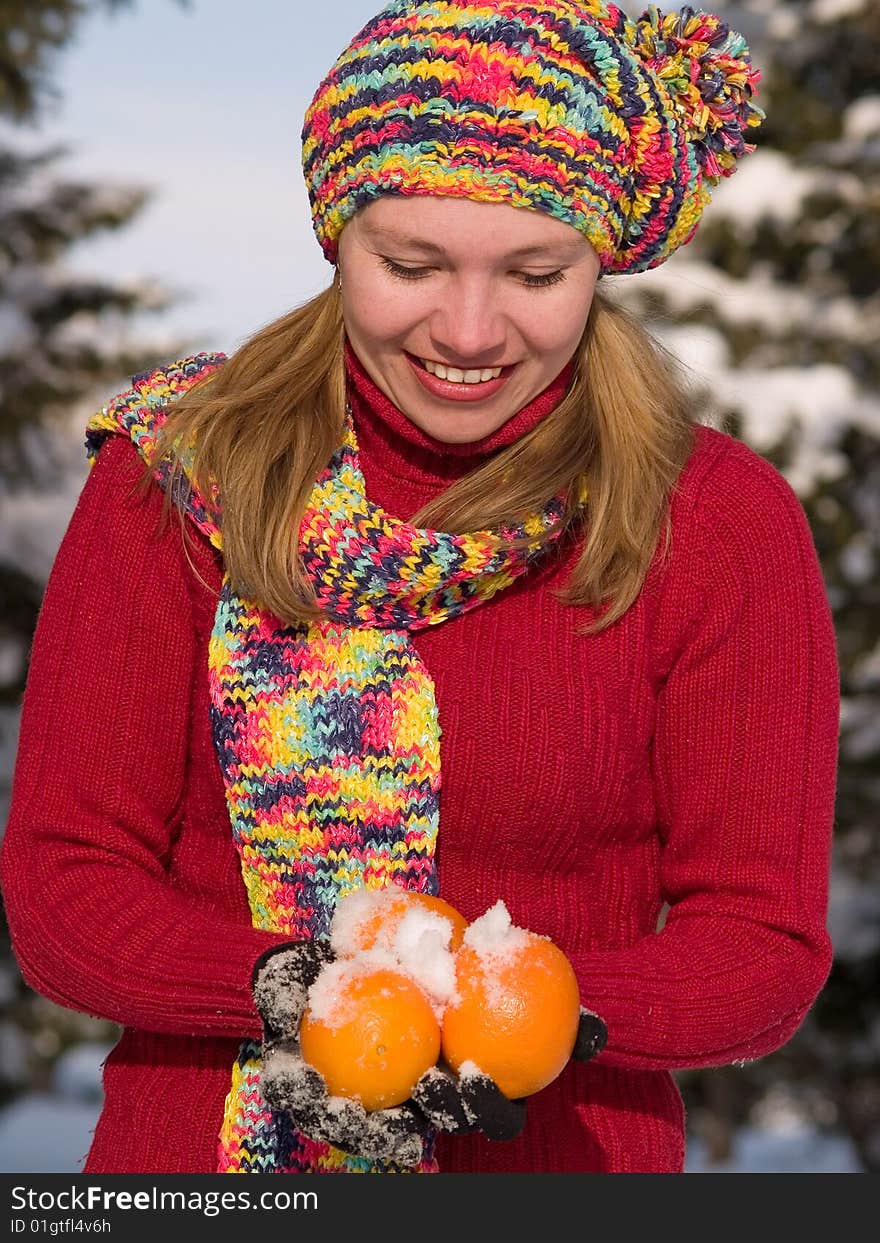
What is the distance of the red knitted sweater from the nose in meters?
0.19

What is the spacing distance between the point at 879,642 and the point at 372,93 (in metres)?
5.06

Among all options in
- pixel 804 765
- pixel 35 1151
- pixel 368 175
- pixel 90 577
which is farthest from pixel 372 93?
pixel 35 1151

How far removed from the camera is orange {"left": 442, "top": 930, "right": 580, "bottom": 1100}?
1.54 m

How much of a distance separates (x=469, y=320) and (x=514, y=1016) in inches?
27.4

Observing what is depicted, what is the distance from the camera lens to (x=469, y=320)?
1752 millimetres

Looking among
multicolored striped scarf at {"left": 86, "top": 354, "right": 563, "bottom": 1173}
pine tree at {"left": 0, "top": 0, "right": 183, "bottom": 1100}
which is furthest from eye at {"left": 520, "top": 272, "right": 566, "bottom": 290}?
pine tree at {"left": 0, "top": 0, "right": 183, "bottom": 1100}

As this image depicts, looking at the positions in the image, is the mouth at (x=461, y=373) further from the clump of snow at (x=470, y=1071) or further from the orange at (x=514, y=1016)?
the clump of snow at (x=470, y=1071)

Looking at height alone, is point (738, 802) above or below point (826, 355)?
below

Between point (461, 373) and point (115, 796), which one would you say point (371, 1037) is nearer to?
point (115, 796)

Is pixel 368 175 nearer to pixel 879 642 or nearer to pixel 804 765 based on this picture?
pixel 804 765

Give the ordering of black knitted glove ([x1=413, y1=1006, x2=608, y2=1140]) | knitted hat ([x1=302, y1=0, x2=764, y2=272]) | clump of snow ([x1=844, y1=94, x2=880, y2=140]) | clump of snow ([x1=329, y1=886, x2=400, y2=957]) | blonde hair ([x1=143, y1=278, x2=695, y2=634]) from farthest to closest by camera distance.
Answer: clump of snow ([x1=844, y1=94, x2=880, y2=140]), blonde hair ([x1=143, y1=278, x2=695, y2=634]), knitted hat ([x1=302, y1=0, x2=764, y2=272]), clump of snow ([x1=329, y1=886, x2=400, y2=957]), black knitted glove ([x1=413, y1=1006, x2=608, y2=1140])

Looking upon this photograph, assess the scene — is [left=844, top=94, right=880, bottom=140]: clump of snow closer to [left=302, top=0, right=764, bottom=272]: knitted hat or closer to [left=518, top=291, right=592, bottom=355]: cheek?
[left=302, top=0, right=764, bottom=272]: knitted hat

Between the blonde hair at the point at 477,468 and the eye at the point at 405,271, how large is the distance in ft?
0.67

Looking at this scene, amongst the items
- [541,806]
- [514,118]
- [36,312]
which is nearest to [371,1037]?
[541,806]
